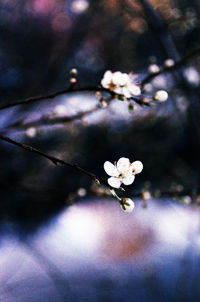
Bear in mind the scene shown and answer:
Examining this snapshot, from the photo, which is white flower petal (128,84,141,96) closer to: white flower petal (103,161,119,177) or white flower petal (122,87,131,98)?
white flower petal (122,87,131,98)

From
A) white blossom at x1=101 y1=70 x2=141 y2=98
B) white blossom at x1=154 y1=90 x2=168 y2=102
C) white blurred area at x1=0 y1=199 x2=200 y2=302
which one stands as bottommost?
white blossom at x1=154 y1=90 x2=168 y2=102

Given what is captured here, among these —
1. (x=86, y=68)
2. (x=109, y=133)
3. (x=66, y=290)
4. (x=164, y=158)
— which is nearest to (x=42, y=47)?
(x=86, y=68)

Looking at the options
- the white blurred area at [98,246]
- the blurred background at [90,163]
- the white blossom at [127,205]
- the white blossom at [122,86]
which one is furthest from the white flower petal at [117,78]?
the white blurred area at [98,246]

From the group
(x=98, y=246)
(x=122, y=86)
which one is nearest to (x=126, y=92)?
(x=122, y=86)

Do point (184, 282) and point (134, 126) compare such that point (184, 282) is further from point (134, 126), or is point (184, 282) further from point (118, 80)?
point (118, 80)

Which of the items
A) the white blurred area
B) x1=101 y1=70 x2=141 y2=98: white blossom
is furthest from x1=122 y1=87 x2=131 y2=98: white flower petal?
the white blurred area

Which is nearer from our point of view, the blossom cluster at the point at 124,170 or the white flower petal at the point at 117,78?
the blossom cluster at the point at 124,170

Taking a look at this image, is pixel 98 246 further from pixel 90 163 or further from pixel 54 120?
pixel 54 120

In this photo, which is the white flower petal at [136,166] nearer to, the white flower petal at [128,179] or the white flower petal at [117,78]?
the white flower petal at [128,179]

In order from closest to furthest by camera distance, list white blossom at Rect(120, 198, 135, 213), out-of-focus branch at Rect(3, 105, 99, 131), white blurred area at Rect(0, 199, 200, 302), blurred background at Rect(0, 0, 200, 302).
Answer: white blossom at Rect(120, 198, 135, 213) < out-of-focus branch at Rect(3, 105, 99, 131) < white blurred area at Rect(0, 199, 200, 302) < blurred background at Rect(0, 0, 200, 302)
